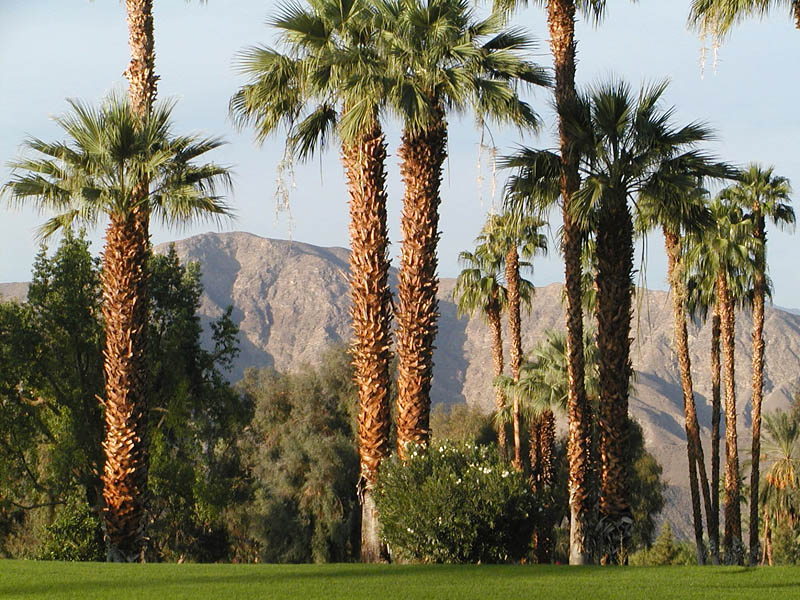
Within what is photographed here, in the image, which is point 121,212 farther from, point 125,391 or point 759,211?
point 759,211

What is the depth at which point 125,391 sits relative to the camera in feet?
62.6

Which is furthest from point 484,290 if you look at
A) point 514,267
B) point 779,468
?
point 779,468

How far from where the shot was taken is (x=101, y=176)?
64.3 ft

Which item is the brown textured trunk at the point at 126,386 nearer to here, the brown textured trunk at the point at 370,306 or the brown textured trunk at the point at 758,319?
the brown textured trunk at the point at 370,306

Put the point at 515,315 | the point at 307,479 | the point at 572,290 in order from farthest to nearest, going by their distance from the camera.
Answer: the point at 307,479 → the point at 515,315 → the point at 572,290

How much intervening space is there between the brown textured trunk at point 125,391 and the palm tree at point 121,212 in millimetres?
19

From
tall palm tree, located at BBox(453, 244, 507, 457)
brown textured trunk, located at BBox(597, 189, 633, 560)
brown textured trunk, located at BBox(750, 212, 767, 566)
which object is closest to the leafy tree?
tall palm tree, located at BBox(453, 244, 507, 457)

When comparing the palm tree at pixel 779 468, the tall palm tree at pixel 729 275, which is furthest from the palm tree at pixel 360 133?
the palm tree at pixel 779 468

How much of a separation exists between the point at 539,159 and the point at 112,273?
9.07m

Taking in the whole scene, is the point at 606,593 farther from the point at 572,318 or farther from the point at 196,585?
the point at 572,318

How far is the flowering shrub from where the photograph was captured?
1659cm

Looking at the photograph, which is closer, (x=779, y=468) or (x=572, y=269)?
(x=572, y=269)

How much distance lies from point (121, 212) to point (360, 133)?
189 inches

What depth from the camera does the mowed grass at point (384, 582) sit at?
11750mm
